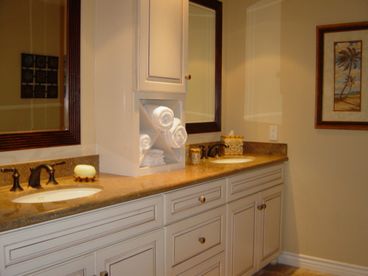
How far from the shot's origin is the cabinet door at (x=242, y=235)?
2711 mm

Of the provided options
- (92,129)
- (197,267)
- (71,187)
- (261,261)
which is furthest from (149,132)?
(261,261)

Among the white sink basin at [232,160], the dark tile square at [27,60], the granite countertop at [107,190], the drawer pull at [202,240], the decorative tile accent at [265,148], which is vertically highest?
the dark tile square at [27,60]

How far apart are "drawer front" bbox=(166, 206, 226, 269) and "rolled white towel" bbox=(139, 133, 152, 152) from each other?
475 millimetres

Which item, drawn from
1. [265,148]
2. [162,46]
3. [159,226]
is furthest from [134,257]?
[265,148]

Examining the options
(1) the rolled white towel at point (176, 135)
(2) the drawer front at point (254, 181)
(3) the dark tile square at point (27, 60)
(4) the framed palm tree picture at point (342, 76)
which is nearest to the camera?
(3) the dark tile square at point (27, 60)

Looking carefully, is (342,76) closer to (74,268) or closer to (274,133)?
(274,133)

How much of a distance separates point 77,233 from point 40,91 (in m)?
0.85

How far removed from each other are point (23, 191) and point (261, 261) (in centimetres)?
188

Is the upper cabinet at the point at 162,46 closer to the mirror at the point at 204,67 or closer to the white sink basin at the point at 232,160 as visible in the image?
the mirror at the point at 204,67

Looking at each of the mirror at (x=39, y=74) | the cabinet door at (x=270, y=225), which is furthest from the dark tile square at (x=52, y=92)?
the cabinet door at (x=270, y=225)

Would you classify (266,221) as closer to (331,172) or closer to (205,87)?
(331,172)

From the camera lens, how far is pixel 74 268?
1669 millimetres

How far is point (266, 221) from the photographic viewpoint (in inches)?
124

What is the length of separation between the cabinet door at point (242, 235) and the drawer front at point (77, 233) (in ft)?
2.54
